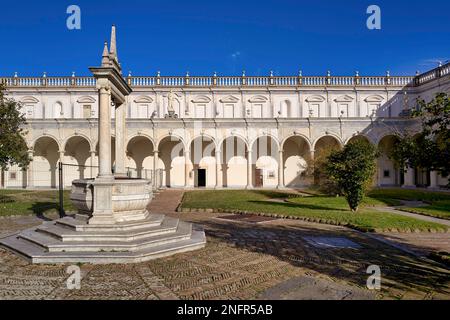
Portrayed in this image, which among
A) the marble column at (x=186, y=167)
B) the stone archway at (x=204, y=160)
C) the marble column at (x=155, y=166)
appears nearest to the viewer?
the marble column at (x=155, y=166)

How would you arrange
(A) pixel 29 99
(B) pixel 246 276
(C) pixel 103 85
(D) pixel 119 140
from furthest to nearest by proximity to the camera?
(A) pixel 29 99 < (D) pixel 119 140 < (C) pixel 103 85 < (B) pixel 246 276

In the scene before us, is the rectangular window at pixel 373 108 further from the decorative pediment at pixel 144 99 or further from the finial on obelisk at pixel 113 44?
the finial on obelisk at pixel 113 44

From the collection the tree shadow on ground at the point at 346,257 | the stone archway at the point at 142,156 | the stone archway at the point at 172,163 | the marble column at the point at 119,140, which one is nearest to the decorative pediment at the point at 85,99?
the stone archway at the point at 142,156

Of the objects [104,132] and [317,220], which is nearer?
[104,132]

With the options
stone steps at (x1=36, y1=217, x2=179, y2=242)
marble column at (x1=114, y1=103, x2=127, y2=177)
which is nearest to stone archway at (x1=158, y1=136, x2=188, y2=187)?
marble column at (x1=114, y1=103, x2=127, y2=177)

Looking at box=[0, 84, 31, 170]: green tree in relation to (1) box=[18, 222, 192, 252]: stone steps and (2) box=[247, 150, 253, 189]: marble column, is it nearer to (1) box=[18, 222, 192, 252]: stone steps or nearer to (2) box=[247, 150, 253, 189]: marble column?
(1) box=[18, 222, 192, 252]: stone steps

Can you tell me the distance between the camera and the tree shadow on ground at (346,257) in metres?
5.49

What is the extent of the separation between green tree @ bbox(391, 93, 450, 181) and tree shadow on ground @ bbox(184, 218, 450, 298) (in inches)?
82.9

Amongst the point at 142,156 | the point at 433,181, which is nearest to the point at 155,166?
the point at 142,156

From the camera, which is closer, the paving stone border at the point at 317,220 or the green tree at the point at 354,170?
the paving stone border at the point at 317,220

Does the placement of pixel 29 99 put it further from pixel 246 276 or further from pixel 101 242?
pixel 246 276

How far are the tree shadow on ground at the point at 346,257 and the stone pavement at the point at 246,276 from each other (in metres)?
0.02

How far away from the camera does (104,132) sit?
8484 mm

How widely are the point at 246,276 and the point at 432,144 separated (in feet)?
13.8
